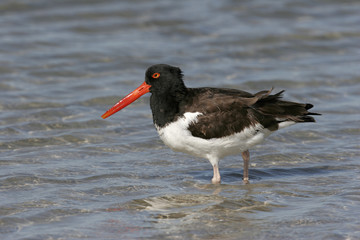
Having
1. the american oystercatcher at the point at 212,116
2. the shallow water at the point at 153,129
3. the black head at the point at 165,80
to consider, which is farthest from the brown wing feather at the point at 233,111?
the shallow water at the point at 153,129

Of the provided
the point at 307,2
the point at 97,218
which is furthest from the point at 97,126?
the point at 307,2

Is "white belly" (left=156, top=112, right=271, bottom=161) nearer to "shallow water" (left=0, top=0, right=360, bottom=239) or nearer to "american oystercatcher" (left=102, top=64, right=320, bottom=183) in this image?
"american oystercatcher" (left=102, top=64, right=320, bottom=183)

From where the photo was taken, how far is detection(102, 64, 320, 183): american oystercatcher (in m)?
6.87

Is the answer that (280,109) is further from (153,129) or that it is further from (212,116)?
(153,129)

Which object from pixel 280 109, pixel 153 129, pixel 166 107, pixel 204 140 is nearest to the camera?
pixel 204 140

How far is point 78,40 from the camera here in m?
13.6

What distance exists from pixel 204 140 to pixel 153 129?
2493mm

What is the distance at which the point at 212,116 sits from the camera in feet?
22.7

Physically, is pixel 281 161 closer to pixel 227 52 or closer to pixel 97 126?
pixel 97 126

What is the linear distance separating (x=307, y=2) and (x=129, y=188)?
414 inches

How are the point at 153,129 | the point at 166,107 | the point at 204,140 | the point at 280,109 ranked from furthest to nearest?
the point at 153,129
the point at 280,109
the point at 166,107
the point at 204,140

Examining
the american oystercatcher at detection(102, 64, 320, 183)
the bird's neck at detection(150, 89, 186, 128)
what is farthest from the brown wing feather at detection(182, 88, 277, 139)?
the bird's neck at detection(150, 89, 186, 128)

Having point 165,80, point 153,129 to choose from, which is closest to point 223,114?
point 165,80

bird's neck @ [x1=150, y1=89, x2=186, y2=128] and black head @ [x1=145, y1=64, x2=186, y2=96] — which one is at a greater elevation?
black head @ [x1=145, y1=64, x2=186, y2=96]
